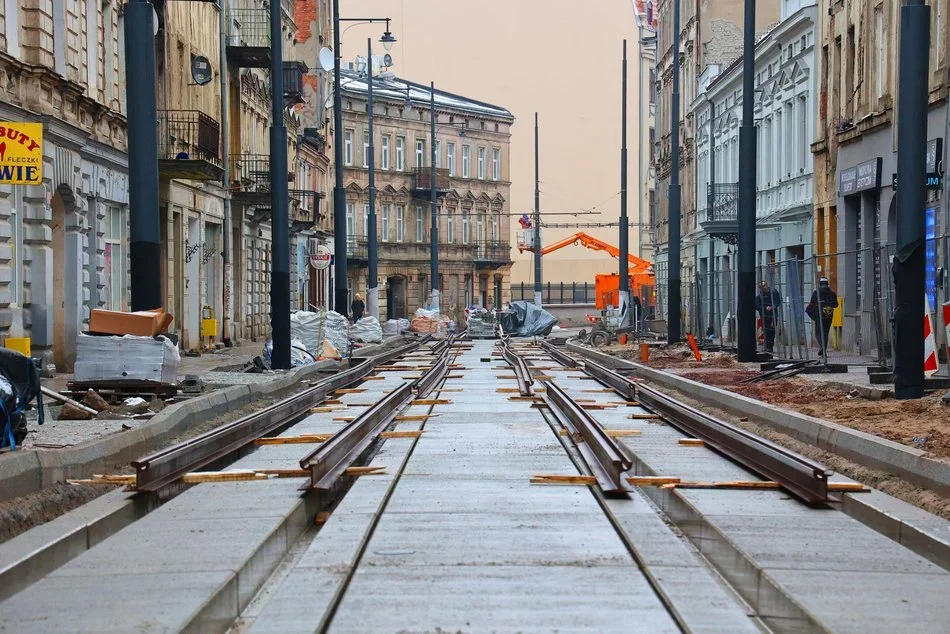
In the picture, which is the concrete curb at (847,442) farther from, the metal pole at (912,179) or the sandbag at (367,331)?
the sandbag at (367,331)

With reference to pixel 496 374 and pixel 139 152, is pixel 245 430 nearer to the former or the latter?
pixel 139 152

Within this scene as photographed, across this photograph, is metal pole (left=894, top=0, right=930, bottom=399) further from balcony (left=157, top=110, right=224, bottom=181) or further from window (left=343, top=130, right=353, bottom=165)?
window (left=343, top=130, right=353, bottom=165)

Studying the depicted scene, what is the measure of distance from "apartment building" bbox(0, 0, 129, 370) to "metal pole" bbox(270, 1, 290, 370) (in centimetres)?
317

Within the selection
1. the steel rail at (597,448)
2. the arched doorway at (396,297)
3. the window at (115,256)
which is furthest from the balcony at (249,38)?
the arched doorway at (396,297)

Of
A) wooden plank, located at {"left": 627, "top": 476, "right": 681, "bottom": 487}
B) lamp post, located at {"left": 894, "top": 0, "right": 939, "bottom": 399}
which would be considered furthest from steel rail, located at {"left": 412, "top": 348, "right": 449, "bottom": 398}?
wooden plank, located at {"left": 627, "top": 476, "right": 681, "bottom": 487}

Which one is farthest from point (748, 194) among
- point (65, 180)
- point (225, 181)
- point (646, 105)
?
point (646, 105)

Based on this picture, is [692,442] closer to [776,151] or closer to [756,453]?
[756,453]

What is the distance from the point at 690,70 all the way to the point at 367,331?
72.5 feet

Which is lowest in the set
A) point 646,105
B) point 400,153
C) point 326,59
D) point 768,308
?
point 768,308

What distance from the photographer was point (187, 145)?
112 ft

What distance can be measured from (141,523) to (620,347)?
1336 inches

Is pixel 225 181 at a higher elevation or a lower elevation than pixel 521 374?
higher

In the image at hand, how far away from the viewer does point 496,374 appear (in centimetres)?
2780

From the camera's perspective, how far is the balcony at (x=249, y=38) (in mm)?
43281
